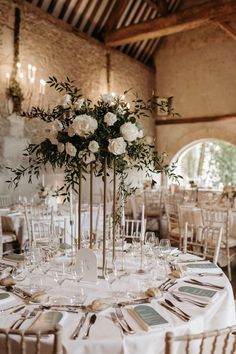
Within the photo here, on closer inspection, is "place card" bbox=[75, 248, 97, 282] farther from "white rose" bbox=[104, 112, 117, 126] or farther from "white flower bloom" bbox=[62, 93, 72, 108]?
"white flower bloom" bbox=[62, 93, 72, 108]

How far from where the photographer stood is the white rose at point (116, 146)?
2.08 metres

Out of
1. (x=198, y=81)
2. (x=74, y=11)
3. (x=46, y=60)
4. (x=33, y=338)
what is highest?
(x=74, y=11)

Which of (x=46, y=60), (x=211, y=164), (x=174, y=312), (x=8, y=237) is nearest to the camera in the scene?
(x=174, y=312)

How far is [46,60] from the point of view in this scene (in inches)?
298

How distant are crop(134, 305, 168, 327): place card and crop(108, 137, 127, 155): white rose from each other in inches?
34.8

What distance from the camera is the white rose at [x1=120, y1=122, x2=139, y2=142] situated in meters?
2.10

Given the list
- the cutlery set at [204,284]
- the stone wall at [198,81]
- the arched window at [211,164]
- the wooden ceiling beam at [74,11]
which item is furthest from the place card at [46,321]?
the arched window at [211,164]

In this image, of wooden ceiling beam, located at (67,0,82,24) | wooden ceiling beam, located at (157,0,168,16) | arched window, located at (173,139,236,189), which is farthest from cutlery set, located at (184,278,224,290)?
arched window, located at (173,139,236,189)

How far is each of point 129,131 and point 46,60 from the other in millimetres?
6126

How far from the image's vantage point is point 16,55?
6.80 meters

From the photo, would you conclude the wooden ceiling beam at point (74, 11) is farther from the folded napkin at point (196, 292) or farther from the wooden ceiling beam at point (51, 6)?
the folded napkin at point (196, 292)

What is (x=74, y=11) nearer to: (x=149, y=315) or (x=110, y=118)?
(x=110, y=118)

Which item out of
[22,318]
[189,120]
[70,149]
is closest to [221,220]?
[70,149]

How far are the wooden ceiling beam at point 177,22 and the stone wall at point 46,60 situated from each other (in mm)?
735
